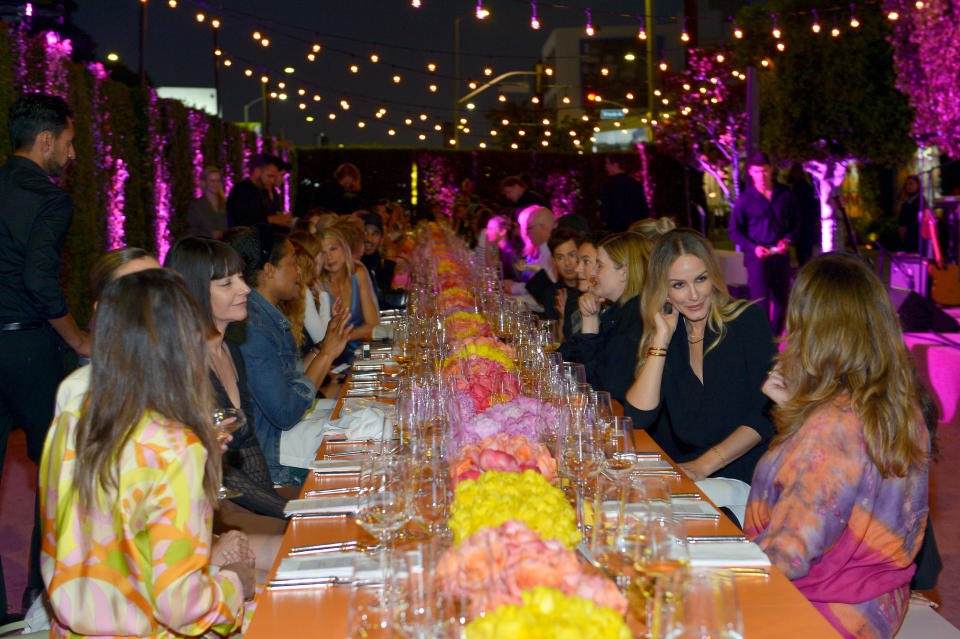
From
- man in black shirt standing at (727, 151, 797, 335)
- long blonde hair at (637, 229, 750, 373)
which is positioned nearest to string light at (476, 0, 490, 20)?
man in black shirt standing at (727, 151, 797, 335)

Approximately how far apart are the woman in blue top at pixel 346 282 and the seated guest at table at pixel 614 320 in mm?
1819

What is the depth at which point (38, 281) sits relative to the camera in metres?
3.45

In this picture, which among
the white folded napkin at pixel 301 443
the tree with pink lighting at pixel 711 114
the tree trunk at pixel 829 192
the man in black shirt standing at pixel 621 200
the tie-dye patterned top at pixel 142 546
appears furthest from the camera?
the tree with pink lighting at pixel 711 114

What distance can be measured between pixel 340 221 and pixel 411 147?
48.2ft

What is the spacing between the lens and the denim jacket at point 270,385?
351 cm

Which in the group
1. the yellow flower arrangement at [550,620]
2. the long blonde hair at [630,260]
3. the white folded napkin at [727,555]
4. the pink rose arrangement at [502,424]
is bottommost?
the white folded napkin at [727,555]

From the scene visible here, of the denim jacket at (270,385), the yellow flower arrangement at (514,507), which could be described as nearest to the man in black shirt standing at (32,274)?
the denim jacket at (270,385)

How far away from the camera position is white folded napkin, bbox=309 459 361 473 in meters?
2.57

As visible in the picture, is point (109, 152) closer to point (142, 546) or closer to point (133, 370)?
point (133, 370)

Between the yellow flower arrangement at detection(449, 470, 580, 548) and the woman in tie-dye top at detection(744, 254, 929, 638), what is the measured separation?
0.66m

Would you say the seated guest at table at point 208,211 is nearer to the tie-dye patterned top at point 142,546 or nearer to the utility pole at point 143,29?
the utility pole at point 143,29

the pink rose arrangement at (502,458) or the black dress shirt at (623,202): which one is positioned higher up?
the black dress shirt at (623,202)

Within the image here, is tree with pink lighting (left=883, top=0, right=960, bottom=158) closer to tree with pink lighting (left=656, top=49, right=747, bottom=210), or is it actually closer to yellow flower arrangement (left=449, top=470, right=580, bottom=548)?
tree with pink lighting (left=656, top=49, right=747, bottom=210)

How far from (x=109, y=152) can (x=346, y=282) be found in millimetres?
3400
